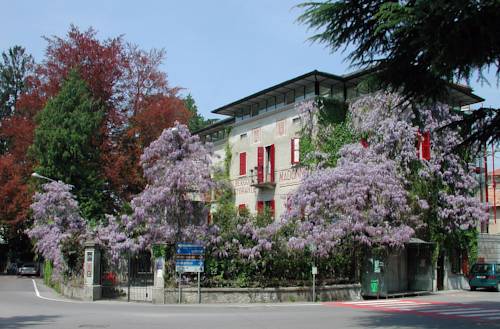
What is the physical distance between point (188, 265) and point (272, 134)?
14694 mm

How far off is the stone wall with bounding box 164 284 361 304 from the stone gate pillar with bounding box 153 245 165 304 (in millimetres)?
210

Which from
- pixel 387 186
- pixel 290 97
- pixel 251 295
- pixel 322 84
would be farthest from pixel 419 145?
pixel 251 295

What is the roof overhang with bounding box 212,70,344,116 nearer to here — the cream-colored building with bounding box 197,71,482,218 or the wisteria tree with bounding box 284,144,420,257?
the cream-colored building with bounding box 197,71,482,218

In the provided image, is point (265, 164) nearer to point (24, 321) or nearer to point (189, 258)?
point (189, 258)

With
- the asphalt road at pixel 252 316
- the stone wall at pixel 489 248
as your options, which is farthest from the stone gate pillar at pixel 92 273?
the stone wall at pixel 489 248

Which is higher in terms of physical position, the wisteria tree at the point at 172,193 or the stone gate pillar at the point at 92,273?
the wisteria tree at the point at 172,193

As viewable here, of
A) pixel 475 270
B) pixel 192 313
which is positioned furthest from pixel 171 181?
pixel 475 270

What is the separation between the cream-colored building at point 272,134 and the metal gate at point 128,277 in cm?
996

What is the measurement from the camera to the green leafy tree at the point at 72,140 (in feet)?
121

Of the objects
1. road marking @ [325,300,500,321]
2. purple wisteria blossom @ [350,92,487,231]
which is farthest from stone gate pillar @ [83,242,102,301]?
purple wisteria blossom @ [350,92,487,231]

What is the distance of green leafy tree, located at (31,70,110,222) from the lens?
121 feet

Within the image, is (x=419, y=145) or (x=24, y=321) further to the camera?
(x=419, y=145)

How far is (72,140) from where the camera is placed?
3672 centimetres

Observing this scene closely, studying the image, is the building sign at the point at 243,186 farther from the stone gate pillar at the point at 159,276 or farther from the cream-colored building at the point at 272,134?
the stone gate pillar at the point at 159,276
